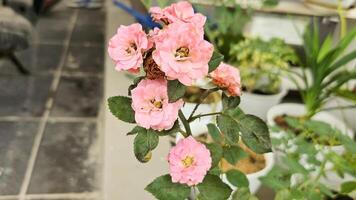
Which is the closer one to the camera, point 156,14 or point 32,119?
point 156,14

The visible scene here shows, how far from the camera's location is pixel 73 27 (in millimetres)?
1880

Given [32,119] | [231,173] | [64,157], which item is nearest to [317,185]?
[231,173]

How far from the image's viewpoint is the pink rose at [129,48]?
1.43 ft

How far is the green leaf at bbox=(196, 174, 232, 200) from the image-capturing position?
52 cm

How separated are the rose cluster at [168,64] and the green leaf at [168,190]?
54 millimetres

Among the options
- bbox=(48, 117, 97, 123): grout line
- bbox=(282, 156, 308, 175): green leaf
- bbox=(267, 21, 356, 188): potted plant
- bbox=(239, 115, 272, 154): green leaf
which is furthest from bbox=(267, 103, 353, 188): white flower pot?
bbox=(48, 117, 97, 123): grout line

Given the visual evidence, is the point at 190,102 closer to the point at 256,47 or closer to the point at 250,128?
the point at 256,47

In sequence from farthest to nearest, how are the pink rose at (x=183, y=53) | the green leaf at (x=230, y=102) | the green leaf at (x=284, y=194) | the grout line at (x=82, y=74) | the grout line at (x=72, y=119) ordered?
1. the grout line at (x=82, y=74)
2. the grout line at (x=72, y=119)
3. the green leaf at (x=284, y=194)
4. the green leaf at (x=230, y=102)
5. the pink rose at (x=183, y=53)

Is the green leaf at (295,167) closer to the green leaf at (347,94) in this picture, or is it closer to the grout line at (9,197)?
the green leaf at (347,94)

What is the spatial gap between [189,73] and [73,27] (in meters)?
1.59

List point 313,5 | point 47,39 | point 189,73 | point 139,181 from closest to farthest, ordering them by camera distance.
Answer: point 189,73 < point 139,181 < point 313,5 < point 47,39

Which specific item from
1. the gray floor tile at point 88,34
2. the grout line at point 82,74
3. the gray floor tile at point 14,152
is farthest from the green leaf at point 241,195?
the gray floor tile at point 88,34

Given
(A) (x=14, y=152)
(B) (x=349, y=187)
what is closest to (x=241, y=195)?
(B) (x=349, y=187)

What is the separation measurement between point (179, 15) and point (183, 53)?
0.07 metres
